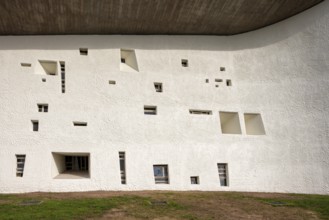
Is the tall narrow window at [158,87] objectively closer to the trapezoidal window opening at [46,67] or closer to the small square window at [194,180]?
the small square window at [194,180]

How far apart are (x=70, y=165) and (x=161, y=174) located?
6.33 metres

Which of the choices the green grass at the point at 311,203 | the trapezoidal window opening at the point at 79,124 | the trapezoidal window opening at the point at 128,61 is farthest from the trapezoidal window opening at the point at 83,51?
the green grass at the point at 311,203

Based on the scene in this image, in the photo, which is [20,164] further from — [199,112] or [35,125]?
[199,112]

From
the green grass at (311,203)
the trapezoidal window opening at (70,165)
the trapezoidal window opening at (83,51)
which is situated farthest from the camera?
the trapezoidal window opening at (83,51)

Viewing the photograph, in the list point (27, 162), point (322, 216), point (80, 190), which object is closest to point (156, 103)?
point (80, 190)

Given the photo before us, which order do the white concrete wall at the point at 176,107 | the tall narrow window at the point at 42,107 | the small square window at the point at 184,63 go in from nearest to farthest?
1. the white concrete wall at the point at 176,107
2. the tall narrow window at the point at 42,107
3. the small square window at the point at 184,63

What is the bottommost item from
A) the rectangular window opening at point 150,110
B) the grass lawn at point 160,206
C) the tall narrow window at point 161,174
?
the grass lawn at point 160,206

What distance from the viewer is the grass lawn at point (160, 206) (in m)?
13.0

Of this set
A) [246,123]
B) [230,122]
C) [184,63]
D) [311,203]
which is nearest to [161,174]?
[230,122]

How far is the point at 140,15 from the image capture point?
20.7 metres

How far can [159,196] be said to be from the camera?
660 inches

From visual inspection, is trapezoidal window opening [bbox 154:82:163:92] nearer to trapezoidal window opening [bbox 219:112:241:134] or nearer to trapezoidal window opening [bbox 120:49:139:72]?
trapezoidal window opening [bbox 120:49:139:72]

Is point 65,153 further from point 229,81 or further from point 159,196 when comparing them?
point 229,81

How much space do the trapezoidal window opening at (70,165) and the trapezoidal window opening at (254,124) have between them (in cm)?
1161
